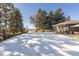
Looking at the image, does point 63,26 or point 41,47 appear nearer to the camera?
point 41,47

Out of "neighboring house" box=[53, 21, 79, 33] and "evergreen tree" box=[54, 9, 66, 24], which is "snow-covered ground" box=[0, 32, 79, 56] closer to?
"neighboring house" box=[53, 21, 79, 33]

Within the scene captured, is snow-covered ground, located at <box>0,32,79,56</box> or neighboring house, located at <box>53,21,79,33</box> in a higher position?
neighboring house, located at <box>53,21,79,33</box>

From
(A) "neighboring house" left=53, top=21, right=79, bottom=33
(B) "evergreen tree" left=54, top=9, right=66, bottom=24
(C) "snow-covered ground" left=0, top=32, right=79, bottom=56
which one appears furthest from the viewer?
(A) "neighboring house" left=53, top=21, right=79, bottom=33

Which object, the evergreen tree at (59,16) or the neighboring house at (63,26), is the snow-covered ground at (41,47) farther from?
the evergreen tree at (59,16)

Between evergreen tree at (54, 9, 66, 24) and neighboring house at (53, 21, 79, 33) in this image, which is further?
neighboring house at (53, 21, 79, 33)

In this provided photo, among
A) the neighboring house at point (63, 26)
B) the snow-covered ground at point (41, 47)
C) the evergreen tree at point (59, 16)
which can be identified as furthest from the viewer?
the neighboring house at point (63, 26)

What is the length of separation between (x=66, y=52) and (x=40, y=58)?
74 cm

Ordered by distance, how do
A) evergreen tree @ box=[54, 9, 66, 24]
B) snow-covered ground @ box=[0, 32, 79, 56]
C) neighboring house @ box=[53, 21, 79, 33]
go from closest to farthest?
snow-covered ground @ box=[0, 32, 79, 56]
evergreen tree @ box=[54, 9, 66, 24]
neighboring house @ box=[53, 21, 79, 33]

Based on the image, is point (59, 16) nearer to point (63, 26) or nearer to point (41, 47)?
point (63, 26)

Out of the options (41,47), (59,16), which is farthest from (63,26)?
(41,47)

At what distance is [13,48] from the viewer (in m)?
4.89

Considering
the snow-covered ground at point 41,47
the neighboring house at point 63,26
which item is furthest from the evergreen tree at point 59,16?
the snow-covered ground at point 41,47

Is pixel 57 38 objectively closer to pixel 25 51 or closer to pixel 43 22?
pixel 43 22

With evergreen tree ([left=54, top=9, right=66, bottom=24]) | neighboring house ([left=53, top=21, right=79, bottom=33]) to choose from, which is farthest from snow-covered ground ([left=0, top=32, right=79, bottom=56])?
evergreen tree ([left=54, top=9, right=66, bottom=24])
